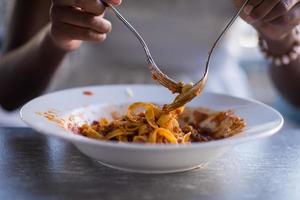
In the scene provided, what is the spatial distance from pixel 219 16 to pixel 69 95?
0.75m

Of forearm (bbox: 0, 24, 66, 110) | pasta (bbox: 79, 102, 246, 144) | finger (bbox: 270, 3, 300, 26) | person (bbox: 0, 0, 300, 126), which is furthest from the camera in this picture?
person (bbox: 0, 0, 300, 126)

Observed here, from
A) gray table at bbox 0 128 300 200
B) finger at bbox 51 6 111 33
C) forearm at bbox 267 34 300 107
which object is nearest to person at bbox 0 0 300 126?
forearm at bbox 267 34 300 107

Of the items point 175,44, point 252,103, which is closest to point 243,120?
point 252,103

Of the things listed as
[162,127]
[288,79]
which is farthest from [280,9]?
[288,79]

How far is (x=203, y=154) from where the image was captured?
27.3 inches

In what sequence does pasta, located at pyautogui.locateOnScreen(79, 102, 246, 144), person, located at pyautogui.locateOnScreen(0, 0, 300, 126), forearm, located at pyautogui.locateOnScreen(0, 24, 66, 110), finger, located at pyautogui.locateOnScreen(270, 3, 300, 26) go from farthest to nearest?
1. person, located at pyautogui.locateOnScreen(0, 0, 300, 126)
2. forearm, located at pyautogui.locateOnScreen(0, 24, 66, 110)
3. finger, located at pyautogui.locateOnScreen(270, 3, 300, 26)
4. pasta, located at pyautogui.locateOnScreen(79, 102, 246, 144)

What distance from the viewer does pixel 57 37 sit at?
40.5 inches

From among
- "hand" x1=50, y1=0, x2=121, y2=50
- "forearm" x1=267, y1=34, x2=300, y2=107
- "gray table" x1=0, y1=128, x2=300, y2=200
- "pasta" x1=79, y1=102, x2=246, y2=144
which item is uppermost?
"hand" x1=50, y1=0, x2=121, y2=50

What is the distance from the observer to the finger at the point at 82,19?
3.04 ft

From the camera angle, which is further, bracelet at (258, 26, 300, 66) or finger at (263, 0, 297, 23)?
bracelet at (258, 26, 300, 66)

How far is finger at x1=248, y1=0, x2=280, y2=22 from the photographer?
926 millimetres

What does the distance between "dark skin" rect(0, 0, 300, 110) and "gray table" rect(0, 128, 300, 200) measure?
0.24 m

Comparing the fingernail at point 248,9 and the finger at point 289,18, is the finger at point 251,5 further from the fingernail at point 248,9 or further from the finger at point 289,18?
the finger at point 289,18

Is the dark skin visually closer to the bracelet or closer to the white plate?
the bracelet
